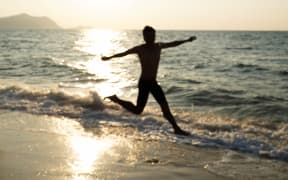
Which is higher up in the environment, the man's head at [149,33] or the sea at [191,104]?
the man's head at [149,33]

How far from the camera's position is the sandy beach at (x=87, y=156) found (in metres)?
7.43

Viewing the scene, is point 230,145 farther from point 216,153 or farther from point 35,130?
point 35,130

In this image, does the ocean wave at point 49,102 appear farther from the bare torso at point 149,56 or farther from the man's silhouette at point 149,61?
the bare torso at point 149,56

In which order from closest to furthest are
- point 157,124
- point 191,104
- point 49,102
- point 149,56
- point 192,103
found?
point 149,56, point 157,124, point 49,102, point 191,104, point 192,103

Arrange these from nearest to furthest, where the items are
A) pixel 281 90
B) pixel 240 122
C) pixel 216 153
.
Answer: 1. pixel 216 153
2. pixel 240 122
3. pixel 281 90

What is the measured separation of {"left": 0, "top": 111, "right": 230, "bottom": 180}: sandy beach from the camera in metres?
7.43

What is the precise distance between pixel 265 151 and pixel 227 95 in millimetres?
8747

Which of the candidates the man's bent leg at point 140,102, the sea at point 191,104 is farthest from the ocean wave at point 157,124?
the man's bent leg at point 140,102

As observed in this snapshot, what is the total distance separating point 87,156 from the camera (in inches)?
336

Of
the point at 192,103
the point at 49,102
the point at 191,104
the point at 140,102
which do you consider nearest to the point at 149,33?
the point at 140,102

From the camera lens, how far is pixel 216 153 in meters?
9.24

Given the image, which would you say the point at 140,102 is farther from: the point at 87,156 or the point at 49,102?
the point at 49,102

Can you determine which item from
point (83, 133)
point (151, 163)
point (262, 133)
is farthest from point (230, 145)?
point (83, 133)

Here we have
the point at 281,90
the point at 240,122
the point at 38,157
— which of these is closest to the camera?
the point at 38,157
